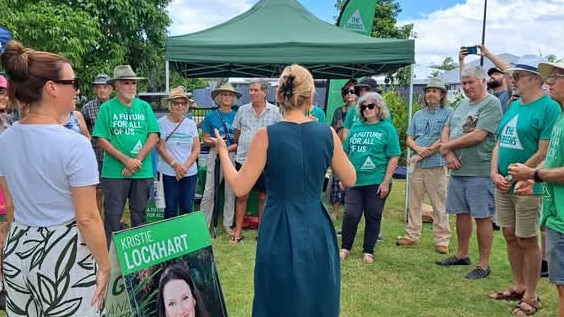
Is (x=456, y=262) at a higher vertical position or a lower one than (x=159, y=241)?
lower

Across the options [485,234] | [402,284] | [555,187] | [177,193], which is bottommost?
[402,284]

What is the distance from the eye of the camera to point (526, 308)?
372 centimetres

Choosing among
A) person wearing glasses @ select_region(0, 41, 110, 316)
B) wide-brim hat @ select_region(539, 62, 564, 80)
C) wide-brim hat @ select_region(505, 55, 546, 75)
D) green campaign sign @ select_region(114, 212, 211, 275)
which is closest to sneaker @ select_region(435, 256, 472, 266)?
wide-brim hat @ select_region(505, 55, 546, 75)

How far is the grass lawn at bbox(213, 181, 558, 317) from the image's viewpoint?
384 centimetres

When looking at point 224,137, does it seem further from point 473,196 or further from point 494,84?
point 494,84

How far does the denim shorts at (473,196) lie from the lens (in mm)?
4402

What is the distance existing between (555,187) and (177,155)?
3.61 meters

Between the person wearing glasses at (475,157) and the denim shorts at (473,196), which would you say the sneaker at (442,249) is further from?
the denim shorts at (473,196)

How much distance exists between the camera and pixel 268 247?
7.86 ft

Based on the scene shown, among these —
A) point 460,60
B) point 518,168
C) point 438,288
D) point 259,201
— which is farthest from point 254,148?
point 259,201

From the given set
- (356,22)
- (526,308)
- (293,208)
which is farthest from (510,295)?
(356,22)

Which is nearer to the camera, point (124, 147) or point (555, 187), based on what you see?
point (555, 187)

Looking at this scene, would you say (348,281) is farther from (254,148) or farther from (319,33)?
(319,33)

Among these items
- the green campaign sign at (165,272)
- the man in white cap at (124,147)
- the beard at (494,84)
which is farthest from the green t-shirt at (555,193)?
the beard at (494,84)
